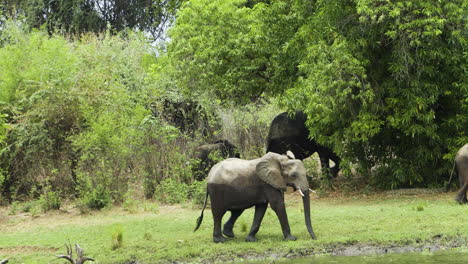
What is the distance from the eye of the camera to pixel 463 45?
56.9 feet

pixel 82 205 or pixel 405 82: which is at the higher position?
pixel 405 82

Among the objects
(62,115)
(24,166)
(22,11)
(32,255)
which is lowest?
(32,255)

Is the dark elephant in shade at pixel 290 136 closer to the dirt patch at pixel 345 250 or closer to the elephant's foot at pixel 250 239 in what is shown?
the elephant's foot at pixel 250 239

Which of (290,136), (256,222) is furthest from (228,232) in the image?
(290,136)

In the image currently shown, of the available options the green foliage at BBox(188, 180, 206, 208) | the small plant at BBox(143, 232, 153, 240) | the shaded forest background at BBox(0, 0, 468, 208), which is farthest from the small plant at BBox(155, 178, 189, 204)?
the small plant at BBox(143, 232, 153, 240)

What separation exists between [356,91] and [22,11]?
3078 cm

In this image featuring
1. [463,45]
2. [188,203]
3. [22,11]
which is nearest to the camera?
[463,45]

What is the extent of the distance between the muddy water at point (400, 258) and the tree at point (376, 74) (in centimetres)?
621

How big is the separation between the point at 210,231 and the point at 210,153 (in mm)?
7441

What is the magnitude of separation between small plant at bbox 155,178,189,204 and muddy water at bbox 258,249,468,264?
26.4ft

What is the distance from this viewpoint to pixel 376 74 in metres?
18.4

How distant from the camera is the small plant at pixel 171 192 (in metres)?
19.1

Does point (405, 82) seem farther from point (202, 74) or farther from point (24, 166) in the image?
point (24, 166)

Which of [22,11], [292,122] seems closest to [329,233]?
[292,122]
